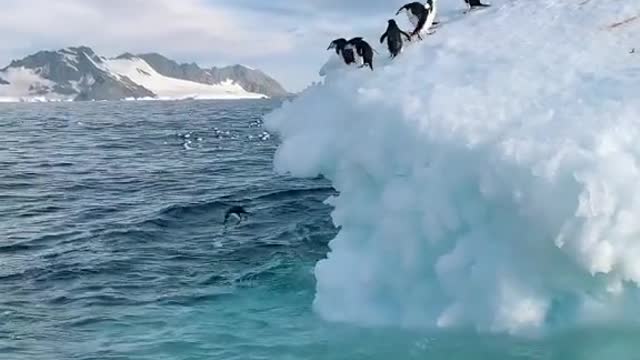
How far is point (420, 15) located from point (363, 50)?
3.83 ft

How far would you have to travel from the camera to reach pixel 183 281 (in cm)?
1263

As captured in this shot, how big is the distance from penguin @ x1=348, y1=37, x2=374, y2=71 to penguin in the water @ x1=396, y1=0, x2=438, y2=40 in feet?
2.61

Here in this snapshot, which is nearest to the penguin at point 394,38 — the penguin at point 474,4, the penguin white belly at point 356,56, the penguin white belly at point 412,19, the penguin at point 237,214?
the penguin white belly at point 356,56

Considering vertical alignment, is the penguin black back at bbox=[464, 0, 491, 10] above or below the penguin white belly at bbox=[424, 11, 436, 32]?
above

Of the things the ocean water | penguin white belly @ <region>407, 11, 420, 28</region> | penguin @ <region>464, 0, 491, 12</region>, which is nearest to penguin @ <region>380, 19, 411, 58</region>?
penguin white belly @ <region>407, 11, 420, 28</region>

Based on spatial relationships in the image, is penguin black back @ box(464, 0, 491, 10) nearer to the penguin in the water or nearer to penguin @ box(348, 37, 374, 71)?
the penguin in the water

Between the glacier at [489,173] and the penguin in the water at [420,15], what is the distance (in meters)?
1.01

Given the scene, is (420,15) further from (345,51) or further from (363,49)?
(345,51)

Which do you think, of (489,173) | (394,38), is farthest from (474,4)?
(489,173)

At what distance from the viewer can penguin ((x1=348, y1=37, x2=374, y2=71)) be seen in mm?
11195

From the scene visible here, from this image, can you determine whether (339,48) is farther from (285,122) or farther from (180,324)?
(180,324)

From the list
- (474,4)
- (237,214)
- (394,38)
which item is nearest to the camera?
(394,38)

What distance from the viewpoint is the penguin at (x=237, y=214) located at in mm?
18089

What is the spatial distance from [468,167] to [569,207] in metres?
1.22
